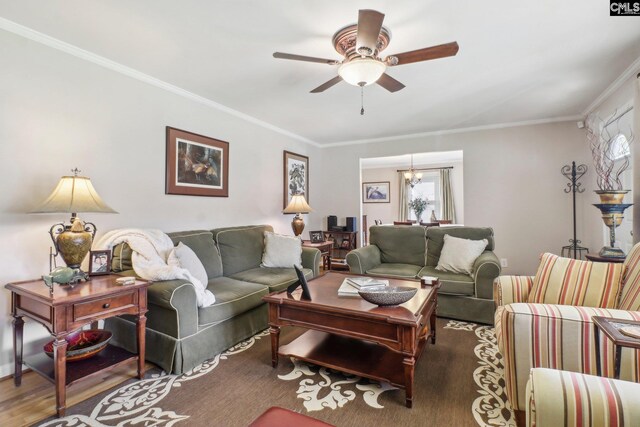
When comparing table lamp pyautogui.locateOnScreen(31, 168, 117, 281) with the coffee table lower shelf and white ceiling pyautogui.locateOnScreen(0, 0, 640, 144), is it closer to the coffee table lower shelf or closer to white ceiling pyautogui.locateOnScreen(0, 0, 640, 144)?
white ceiling pyautogui.locateOnScreen(0, 0, 640, 144)

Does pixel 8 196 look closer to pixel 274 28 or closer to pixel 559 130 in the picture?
pixel 274 28

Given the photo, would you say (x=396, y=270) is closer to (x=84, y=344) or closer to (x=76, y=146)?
(x=84, y=344)

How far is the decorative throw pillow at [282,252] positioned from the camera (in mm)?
3520

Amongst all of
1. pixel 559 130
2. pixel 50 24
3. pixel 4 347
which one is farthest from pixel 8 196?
pixel 559 130

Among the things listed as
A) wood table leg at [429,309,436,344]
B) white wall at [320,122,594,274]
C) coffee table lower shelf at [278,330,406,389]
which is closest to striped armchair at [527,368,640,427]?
coffee table lower shelf at [278,330,406,389]

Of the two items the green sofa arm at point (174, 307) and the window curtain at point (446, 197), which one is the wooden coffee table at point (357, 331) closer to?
the green sofa arm at point (174, 307)

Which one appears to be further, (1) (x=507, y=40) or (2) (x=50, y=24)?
(1) (x=507, y=40)

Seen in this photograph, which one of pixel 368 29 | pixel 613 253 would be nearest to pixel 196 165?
pixel 368 29

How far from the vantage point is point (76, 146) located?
2.44m

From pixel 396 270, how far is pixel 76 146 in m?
3.26

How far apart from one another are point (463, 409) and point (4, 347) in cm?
303

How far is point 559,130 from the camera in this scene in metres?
4.29

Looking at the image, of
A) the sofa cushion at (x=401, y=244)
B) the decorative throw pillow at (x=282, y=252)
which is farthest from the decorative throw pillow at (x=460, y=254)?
the decorative throw pillow at (x=282, y=252)

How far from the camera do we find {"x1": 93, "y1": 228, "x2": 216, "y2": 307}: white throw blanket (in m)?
2.22
